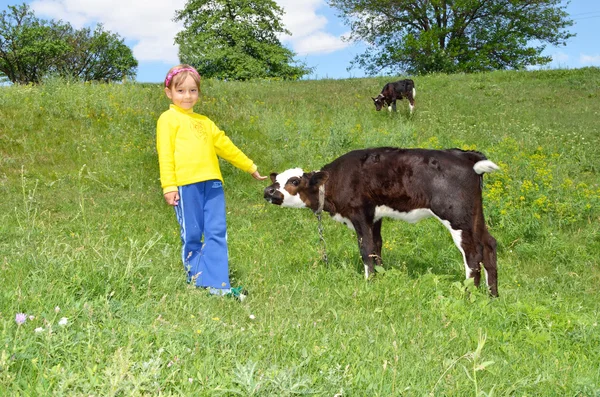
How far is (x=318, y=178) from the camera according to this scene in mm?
5902

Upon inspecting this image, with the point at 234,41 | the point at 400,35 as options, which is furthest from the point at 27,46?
the point at 400,35

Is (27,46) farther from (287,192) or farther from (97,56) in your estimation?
(287,192)

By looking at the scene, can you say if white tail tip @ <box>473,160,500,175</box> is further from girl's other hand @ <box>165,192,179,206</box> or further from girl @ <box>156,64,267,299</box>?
girl's other hand @ <box>165,192,179,206</box>

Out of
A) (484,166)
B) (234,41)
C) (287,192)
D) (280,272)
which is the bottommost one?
(280,272)

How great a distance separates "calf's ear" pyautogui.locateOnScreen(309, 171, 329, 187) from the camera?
232 inches

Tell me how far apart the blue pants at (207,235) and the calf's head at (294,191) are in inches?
41.9

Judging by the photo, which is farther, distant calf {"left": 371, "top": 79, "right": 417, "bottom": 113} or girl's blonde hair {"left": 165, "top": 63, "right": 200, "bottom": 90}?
distant calf {"left": 371, "top": 79, "right": 417, "bottom": 113}

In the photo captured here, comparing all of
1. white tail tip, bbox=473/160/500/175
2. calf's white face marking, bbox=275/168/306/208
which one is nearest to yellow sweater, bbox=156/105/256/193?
calf's white face marking, bbox=275/168/306/208

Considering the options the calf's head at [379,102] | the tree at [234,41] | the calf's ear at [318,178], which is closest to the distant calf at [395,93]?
the calf's head at [379,102]

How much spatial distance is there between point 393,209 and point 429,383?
9.85 ft

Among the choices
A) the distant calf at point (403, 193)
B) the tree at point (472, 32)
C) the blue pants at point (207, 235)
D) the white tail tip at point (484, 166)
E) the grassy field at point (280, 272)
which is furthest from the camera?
the tree at point (472, 32)

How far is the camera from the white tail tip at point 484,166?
216 inches

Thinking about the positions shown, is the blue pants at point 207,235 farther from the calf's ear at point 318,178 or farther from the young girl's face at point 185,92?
the calf's ear at point 318,178

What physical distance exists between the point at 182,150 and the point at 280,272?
1.88 metres
